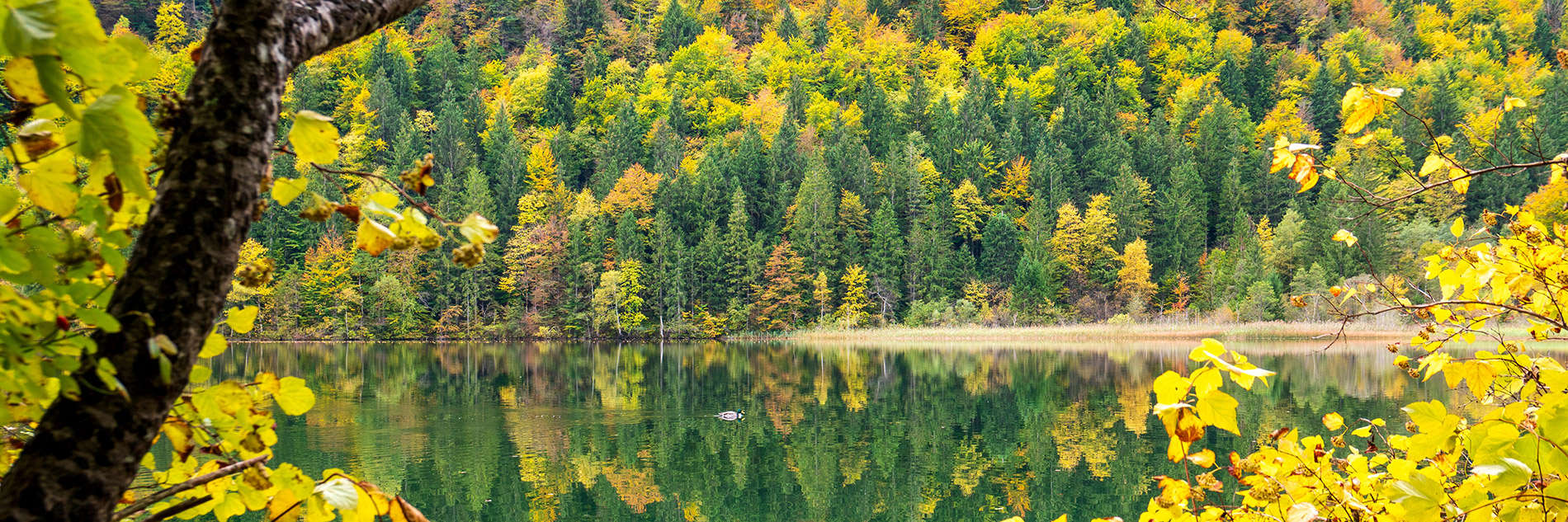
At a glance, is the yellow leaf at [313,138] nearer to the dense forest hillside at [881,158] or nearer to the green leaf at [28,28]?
the green leaf at [28,28]

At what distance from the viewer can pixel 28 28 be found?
63cm

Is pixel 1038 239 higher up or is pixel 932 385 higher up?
pixel 1038 239

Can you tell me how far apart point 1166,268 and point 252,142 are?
5268 centimetres

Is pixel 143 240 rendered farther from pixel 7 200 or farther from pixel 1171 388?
Result: pixel 1171 388

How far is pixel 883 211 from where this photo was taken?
47656 mm

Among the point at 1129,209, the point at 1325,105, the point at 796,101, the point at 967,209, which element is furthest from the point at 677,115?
the point at 1325,105

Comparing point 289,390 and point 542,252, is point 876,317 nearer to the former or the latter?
point 542,252

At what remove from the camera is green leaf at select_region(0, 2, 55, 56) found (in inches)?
24.7

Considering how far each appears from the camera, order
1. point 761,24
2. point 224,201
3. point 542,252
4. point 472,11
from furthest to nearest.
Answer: point 761,24, point 472,11, point 542,252, point 224,201

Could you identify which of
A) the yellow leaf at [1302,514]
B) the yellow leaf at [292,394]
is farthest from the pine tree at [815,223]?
the yellow leaf at [292,394]

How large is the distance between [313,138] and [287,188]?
113 mm

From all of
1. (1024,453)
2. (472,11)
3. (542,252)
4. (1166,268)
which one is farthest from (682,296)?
(472,11)

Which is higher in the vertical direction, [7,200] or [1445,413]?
[7,200]

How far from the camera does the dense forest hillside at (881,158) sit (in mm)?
45656
